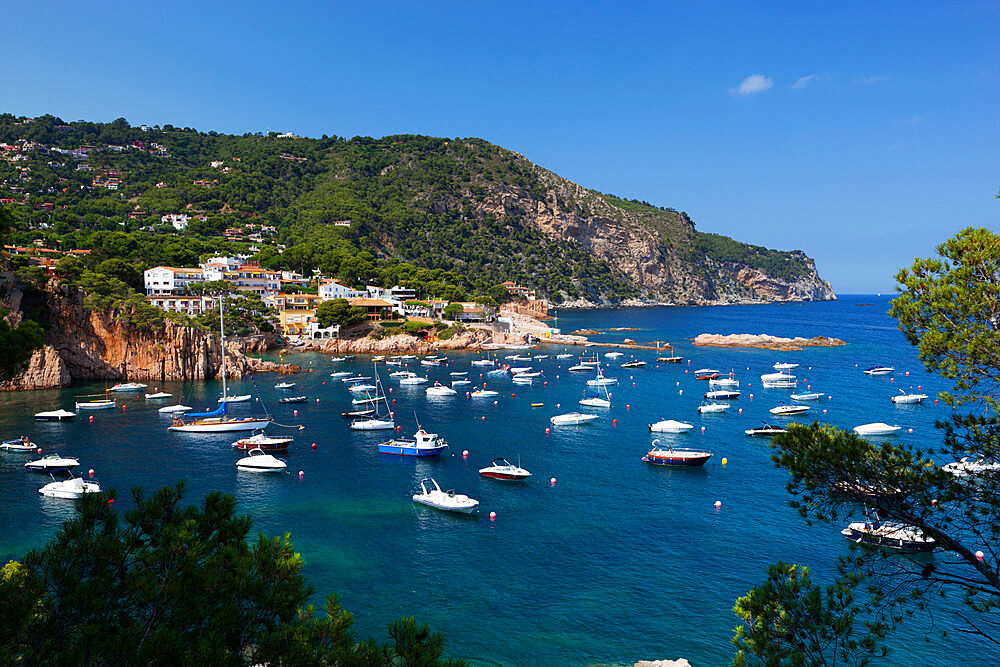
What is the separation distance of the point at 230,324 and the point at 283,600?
87.3m

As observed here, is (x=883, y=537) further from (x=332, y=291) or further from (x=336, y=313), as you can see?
(x=332, y=291)

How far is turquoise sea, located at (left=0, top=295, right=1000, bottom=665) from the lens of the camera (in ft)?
68.4

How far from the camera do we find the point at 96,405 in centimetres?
5369

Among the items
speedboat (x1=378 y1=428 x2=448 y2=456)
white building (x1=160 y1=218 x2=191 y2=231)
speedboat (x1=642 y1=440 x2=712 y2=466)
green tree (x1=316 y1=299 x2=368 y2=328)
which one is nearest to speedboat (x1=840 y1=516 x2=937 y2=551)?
speedboat (x1=642 y1=440 x2=712 y2=466)

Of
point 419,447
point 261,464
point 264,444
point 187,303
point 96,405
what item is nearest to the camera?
→ point 261,464

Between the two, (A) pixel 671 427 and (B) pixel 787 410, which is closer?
(A) pixel 671 427

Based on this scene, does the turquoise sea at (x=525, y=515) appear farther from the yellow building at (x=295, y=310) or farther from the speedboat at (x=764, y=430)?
the yellow building at (x=295, y=310)

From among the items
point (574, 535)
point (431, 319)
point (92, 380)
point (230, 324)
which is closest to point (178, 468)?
point (574, 535)

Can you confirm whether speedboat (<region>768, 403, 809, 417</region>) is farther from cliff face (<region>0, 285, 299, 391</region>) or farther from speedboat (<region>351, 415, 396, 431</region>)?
cliff face (<region>0, 285, 299, 391</region>)

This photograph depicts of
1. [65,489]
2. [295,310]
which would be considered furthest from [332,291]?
[65,489]

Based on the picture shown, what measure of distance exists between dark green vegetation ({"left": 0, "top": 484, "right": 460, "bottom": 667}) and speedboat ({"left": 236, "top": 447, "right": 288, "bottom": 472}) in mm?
30047

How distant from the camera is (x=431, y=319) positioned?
114125mm

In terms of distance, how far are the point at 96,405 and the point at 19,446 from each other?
536 inches

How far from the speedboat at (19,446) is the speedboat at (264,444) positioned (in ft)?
47.1
